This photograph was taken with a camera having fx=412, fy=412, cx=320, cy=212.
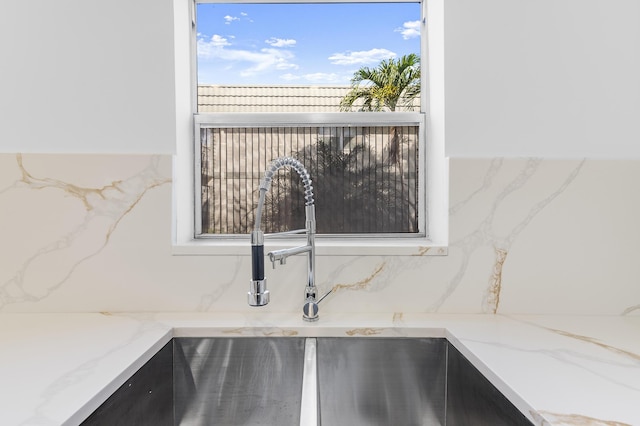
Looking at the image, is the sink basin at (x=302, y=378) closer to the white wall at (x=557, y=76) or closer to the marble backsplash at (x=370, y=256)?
the marble backsplash at (x=370, y=256)

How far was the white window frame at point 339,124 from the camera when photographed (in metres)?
1.34

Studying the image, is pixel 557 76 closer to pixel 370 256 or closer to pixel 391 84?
pixel 391 84

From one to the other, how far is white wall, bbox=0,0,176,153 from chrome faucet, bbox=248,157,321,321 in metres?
0.42

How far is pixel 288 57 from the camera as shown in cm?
157

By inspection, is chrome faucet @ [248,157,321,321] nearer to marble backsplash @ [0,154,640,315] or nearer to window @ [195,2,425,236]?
marble backsplash @ [0,154,640,315]

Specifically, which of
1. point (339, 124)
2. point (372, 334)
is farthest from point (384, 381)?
point (339, 124)

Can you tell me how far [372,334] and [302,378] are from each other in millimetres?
232

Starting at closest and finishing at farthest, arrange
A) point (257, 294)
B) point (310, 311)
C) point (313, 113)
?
point (257, 294) < point (310, 311) < point (313, 113)

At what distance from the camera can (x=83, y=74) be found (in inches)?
52.8

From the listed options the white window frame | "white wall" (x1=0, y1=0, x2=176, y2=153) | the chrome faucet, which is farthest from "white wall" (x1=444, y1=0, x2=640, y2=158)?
"white wall" (x1=0, y1=0, x2=176, y2=153)

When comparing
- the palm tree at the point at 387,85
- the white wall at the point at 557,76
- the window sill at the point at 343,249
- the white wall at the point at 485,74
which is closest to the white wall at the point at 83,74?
the white wall at the point at 485,74

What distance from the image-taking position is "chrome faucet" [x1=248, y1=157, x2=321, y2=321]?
112cm

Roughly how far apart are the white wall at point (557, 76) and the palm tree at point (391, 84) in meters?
0.26

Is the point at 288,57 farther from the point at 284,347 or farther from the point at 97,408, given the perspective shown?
the point at 97,408
